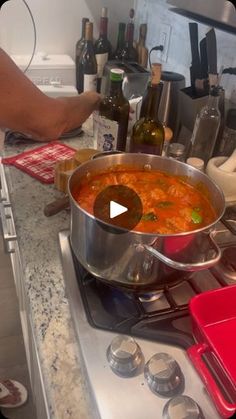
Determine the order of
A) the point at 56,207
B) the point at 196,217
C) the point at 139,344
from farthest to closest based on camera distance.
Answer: the point at 56,207 → the point at 196,217 → the point at 139,344

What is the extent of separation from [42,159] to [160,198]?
489 mm

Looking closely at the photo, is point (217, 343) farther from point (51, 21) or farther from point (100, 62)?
point (51, 21)

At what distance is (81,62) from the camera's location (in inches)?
63.2

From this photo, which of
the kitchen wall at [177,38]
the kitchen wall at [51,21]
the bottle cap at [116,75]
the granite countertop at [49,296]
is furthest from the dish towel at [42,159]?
the kitchen wall at [51,21]

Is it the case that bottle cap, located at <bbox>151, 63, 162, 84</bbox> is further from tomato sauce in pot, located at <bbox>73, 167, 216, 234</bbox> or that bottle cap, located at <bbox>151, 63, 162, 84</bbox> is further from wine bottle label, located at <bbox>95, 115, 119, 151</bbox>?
tomato sauce in pot, located at <bbox>73, 167, 216, 234</bbox>

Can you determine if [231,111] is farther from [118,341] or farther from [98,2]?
[98,2]

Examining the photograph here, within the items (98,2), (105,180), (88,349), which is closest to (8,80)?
(105,180)

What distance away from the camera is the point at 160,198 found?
0.69 meters

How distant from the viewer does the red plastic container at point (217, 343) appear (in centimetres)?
47

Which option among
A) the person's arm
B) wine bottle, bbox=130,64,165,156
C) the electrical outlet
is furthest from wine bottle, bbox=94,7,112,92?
wine bottle, bbox=130,64,165,156

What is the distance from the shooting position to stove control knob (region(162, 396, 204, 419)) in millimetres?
439

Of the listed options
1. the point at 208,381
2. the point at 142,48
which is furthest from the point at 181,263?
the point at 142,48

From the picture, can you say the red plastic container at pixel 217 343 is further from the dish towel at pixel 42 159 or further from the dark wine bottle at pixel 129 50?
the dark wine bottle at pixel 129 50

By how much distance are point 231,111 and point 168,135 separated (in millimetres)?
171
